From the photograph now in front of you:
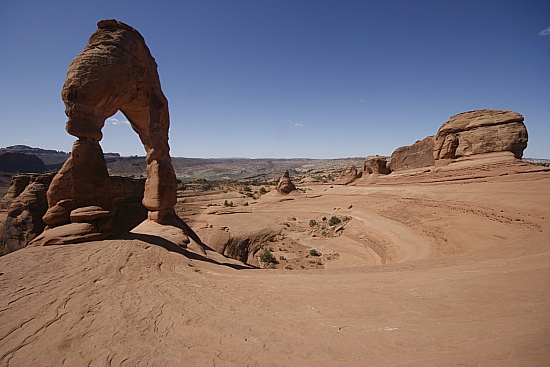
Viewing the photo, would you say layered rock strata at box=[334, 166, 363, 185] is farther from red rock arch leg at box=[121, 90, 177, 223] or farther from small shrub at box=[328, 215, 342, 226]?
red rock arch leg at box=[121, 90, 177, 223]

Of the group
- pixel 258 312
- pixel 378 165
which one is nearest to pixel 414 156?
pixel 378 165

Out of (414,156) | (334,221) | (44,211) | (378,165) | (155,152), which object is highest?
(414,156)

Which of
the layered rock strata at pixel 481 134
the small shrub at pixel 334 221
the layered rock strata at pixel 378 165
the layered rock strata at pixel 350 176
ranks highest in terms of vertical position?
the layered rock strata at pixel 481 134

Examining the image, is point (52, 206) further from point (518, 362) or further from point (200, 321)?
point (518, 362)

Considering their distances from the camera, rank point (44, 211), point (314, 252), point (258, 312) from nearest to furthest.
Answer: point (258, 312) → point (44, 211) → point (314, 252)

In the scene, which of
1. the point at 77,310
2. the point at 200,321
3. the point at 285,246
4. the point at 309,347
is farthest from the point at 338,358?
the point at 285,246

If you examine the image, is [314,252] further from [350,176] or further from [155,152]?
[350,176]

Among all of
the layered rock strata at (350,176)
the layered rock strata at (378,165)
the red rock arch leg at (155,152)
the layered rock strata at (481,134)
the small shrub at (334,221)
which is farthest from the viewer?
the layered rock strata at (350,176)

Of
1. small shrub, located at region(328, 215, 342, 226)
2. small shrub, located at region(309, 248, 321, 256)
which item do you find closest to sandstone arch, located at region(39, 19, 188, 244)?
small shrub, located at region(309, 248, 321, 256)

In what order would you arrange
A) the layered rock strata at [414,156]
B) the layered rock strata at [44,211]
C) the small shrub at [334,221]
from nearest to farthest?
the layered rock strata at [44,211] → the small shrub at [334,221] → the layered rock strata at [414,156]

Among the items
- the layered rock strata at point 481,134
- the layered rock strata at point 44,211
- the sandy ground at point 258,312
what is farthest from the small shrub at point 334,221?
the layered rock strata at point 44,211

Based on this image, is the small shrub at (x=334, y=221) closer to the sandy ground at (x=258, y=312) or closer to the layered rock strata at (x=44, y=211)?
the sandy ground at (x=258, y=312)

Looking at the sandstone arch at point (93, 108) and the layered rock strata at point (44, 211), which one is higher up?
the sandstone arch at point (93, 108)

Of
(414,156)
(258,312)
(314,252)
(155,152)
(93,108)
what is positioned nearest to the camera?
(258,312)
